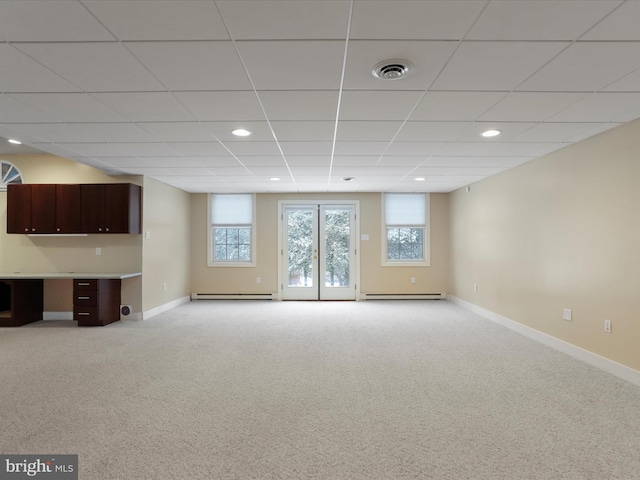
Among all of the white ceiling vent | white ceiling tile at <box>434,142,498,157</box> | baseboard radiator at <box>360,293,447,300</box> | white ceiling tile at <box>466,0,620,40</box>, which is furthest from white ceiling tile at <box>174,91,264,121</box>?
baseboard radiator at <box>360,293,447,300</box>

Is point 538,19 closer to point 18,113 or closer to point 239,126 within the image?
point 239,126

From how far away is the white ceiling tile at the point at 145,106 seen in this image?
8.61ft

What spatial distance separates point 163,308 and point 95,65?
197 inches

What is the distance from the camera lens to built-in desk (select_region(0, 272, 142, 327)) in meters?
5.13

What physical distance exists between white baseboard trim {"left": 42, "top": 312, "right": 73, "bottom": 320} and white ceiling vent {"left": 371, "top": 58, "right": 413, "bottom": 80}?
20.2ft

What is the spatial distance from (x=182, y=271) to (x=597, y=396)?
6797 mm

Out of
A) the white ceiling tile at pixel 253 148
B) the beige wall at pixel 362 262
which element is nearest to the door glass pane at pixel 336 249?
the beige wall at pixel 362 262

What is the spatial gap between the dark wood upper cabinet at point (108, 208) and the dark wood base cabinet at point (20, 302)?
130 centimetres

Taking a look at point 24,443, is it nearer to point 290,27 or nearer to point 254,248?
point 290,27

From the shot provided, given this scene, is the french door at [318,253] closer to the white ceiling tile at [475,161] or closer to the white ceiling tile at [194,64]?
the white ceiling tile at [475,161]

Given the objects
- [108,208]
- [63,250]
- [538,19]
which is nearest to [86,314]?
[63,250]

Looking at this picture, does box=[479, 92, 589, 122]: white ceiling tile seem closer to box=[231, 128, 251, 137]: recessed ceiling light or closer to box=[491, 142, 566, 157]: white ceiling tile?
box=[491, 142, 566, 157]: white ceiling tile

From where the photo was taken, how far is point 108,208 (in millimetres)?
5363

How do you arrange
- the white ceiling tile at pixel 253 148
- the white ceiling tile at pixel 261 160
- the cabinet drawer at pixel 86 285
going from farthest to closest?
the cabinet drawer at pixel 86 285 < the white ceiling tile at pixel 261 160 < the white ceiling tile at pixel 253 148
